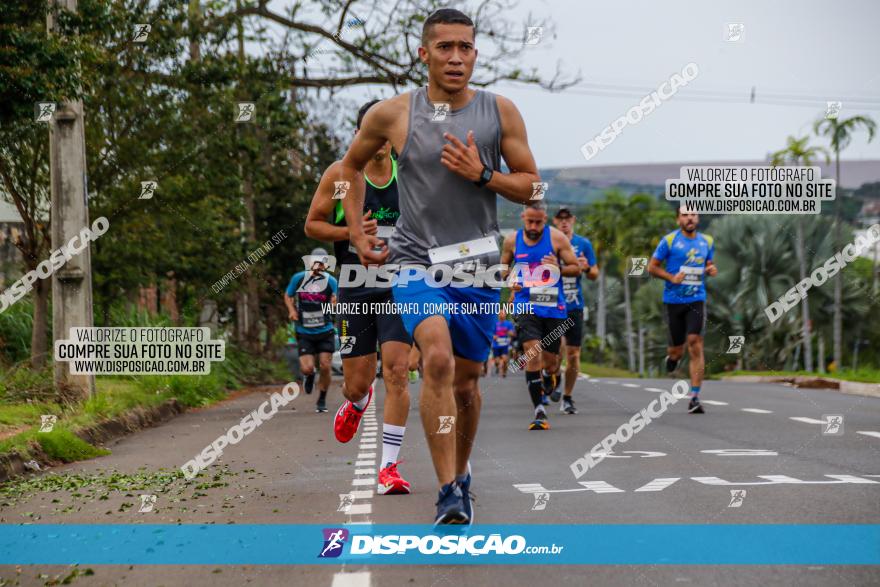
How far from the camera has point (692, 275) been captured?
46.8 ft

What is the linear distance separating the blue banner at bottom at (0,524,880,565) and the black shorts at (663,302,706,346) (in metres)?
8.40

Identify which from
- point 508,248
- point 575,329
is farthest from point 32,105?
point 575,329

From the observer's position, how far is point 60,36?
12.9 meters

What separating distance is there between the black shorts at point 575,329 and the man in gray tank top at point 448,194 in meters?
8.77

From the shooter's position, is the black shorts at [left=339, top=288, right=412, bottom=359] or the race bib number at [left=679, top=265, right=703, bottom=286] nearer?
the black shorts at [left=339, top=288, right=412, bottom=359]

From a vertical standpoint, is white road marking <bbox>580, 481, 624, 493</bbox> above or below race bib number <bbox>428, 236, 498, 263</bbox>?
below

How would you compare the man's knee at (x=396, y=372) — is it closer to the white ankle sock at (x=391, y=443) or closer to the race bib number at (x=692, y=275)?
the white ankle sock at (x=391, y=443)

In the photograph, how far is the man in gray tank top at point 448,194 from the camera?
236 inches

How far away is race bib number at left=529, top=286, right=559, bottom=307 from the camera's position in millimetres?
13500

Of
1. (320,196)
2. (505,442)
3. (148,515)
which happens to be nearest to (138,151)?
(505,442)

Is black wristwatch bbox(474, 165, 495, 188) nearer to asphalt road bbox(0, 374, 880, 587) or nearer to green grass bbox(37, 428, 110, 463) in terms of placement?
asphalt road bbox(0, 374, 880, 587)

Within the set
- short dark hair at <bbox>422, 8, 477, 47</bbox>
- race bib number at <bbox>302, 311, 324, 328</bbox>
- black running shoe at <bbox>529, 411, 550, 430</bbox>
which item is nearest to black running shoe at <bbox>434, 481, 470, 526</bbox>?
short dark hair at <bbox>422, 8, 477, 47</bbox>

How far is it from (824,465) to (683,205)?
6539 mm

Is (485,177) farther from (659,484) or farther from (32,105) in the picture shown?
(32,105)
